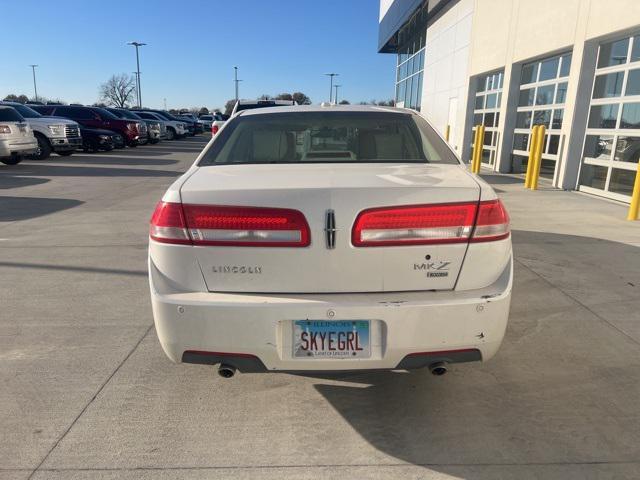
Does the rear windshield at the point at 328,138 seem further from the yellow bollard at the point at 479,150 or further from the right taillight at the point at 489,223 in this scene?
the yellow bollard at the point at 479,150

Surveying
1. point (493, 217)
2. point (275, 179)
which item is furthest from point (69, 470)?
point (493, 217)

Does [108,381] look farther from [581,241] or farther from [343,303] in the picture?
[581,241]

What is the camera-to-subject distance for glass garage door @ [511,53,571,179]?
39.1 ft

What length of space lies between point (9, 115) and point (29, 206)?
21.2ft

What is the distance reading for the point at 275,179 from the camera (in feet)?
8.12

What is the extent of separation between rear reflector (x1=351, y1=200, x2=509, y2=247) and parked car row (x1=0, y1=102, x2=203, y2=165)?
14130 millimetres

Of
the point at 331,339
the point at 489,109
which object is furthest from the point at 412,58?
the point at 331,339

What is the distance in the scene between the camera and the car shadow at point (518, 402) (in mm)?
2406

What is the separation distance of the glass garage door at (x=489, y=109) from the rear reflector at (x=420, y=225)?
14.7 meters

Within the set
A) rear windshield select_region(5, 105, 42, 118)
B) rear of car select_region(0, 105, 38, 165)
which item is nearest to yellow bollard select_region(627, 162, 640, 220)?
rear of car select_region(0, 105, 38, 165)

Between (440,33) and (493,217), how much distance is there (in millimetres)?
23357

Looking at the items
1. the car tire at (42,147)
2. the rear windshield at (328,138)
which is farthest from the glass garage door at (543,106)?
the car tire at (42,147)

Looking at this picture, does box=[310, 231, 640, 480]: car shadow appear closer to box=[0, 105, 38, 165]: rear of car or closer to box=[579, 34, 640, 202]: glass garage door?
box=[579, 34, 640, 202]: glass garage door

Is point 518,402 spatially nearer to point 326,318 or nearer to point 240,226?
point 326,318
